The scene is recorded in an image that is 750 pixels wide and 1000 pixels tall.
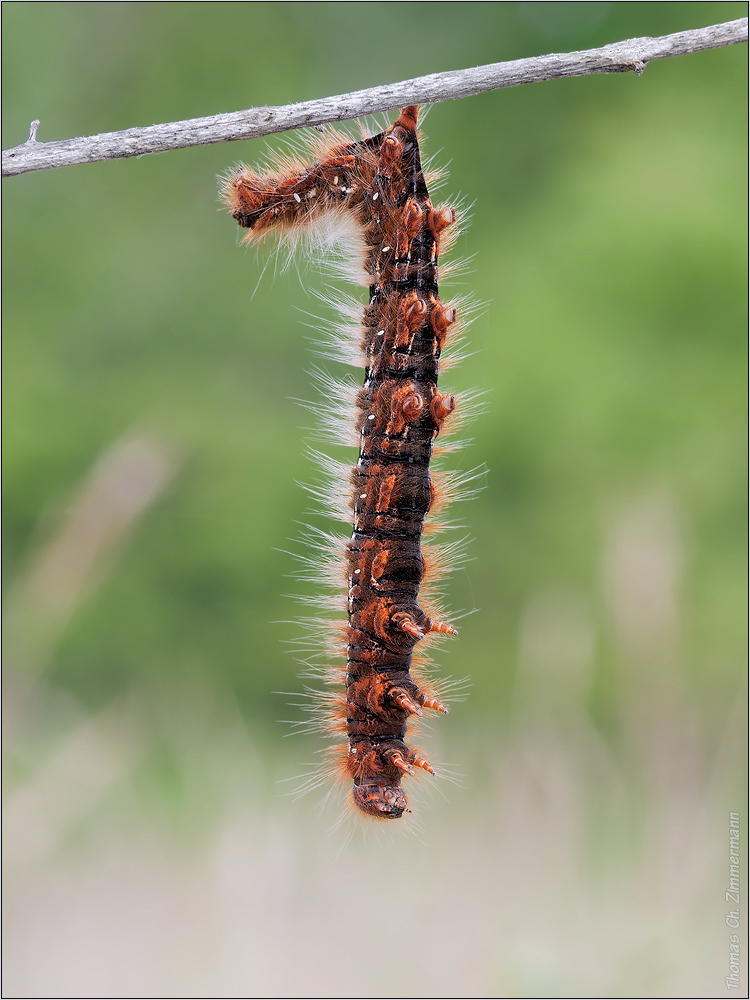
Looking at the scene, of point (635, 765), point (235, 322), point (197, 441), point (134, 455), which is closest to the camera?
point (134, 455)

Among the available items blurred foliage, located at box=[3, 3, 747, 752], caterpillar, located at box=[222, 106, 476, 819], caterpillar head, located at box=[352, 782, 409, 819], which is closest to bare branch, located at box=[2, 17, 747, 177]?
caterpillar, located at box=[222, 106, 476, 819]

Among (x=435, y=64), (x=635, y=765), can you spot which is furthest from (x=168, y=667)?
(x=435, y=64)

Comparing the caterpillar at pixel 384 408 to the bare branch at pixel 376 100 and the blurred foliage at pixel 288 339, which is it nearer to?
the bare branch at pixel 376 100

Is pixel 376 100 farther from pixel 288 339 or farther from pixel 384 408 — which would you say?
pixel 288 339

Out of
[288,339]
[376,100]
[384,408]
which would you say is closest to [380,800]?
[384,408]

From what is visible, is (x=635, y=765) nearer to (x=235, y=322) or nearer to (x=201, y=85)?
(x=235, y=322)

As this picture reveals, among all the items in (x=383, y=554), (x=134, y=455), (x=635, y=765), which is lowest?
(x=635, y=765)
